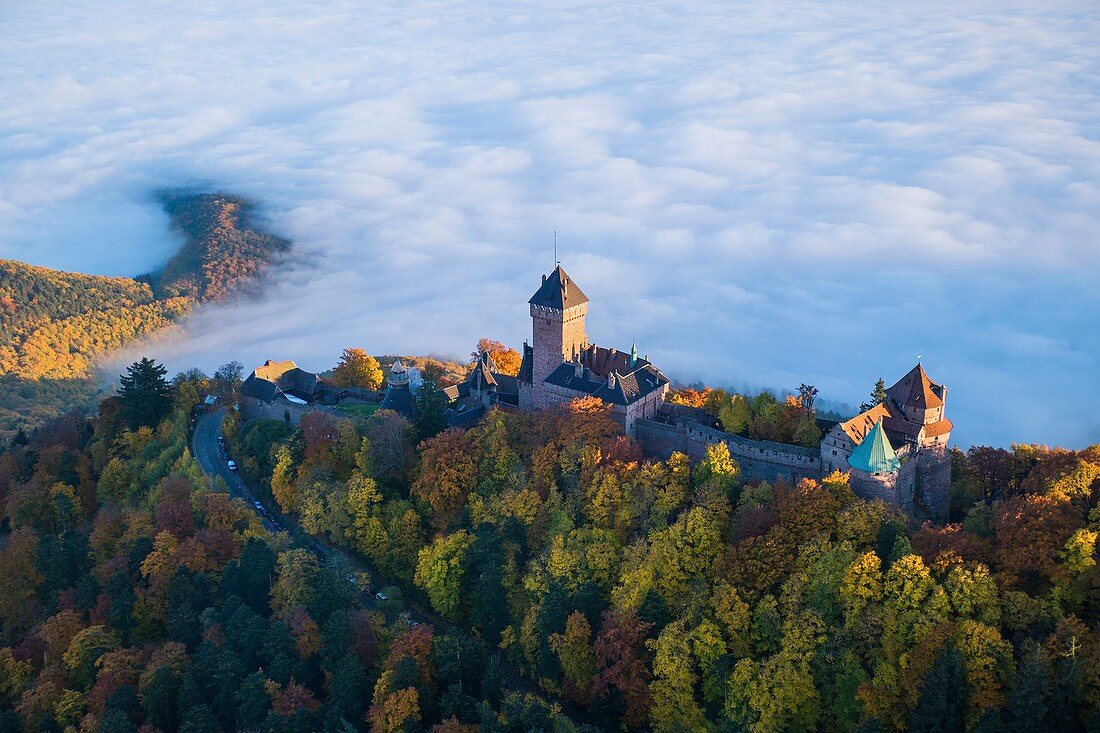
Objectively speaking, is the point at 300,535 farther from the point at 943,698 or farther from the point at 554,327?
the point at 943,698

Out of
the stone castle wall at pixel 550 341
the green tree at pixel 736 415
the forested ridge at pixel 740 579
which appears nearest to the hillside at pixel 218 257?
the stone castle wall at pixel 550 341

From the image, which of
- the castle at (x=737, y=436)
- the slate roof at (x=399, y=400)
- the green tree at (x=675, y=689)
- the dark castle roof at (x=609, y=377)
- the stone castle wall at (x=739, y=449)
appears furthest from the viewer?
the slate roof at (x=399, y=400)

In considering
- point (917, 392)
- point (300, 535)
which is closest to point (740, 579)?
point (917, 392)

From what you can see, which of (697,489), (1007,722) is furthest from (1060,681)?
(697,489)

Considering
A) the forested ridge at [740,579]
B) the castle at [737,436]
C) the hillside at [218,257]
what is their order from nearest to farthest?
the forested ridge at [740,579] < the castle at [737,436] < the hillside at [218,257]

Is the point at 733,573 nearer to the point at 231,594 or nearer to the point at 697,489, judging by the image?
the point at 697,489

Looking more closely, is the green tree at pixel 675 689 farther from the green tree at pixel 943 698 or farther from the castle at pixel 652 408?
the castle at pixel 652 408

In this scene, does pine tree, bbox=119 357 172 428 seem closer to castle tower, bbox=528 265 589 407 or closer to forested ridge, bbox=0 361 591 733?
forested ridge, bbox=0 361 591 733
